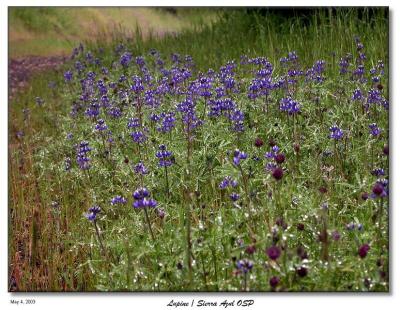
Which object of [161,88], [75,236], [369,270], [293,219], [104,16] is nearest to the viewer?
[369,270]

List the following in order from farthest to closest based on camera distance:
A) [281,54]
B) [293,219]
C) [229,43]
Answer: [229,43]
[281,54]
[293,219]

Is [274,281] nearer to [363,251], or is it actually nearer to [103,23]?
[363,251]

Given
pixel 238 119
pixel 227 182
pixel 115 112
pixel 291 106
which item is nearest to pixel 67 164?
pixel 115 112

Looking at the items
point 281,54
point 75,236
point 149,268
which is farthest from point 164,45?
point 149,268

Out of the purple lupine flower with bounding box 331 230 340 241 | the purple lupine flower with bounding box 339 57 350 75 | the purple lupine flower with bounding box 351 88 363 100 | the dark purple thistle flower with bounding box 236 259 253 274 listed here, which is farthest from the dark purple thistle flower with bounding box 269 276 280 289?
the purple lupine flower with bounding box 339 57 350 75

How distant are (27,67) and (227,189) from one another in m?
7.87

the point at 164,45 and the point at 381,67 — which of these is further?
the point at 164,45

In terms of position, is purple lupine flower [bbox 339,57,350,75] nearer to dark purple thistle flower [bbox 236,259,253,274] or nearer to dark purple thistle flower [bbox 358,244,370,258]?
dark purple thistle flower [bbox 358,244,370,258]

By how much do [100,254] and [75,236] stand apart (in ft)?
1.75

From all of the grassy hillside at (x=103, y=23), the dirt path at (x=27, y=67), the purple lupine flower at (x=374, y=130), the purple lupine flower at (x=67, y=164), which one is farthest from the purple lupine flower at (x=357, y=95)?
the dirt path at (x=27, y=67)

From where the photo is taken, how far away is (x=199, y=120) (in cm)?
386

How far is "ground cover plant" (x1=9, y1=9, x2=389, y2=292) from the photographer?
8.13 feet

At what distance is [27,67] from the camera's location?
10.0 meters

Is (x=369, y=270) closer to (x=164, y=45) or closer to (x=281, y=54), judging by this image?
(x=281, y=54)
